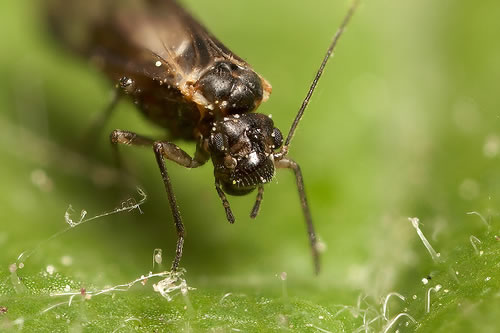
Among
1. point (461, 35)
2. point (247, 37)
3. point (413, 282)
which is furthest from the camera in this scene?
point (247, 37)

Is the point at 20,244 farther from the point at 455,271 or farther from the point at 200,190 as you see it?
the point at 455,271

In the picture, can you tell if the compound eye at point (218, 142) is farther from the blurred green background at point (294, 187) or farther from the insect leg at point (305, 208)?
the blurred green background at point (294, 187)

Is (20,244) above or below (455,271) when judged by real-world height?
below

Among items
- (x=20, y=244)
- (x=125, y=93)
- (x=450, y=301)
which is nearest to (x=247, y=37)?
(x=125, y=93)

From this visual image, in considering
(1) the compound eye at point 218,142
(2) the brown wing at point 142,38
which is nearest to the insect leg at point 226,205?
(1) the compound eye at point 218,142

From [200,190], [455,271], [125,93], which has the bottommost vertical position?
[200,190]

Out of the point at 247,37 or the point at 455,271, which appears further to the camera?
the point at 247,37

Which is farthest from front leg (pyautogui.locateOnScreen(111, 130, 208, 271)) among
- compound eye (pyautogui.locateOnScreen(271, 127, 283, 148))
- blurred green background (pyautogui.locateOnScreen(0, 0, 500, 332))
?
compound eye (pyautogui.locateOnScreen(271, 127, 283, 148))

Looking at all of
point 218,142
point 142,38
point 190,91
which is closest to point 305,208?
point 218,142
